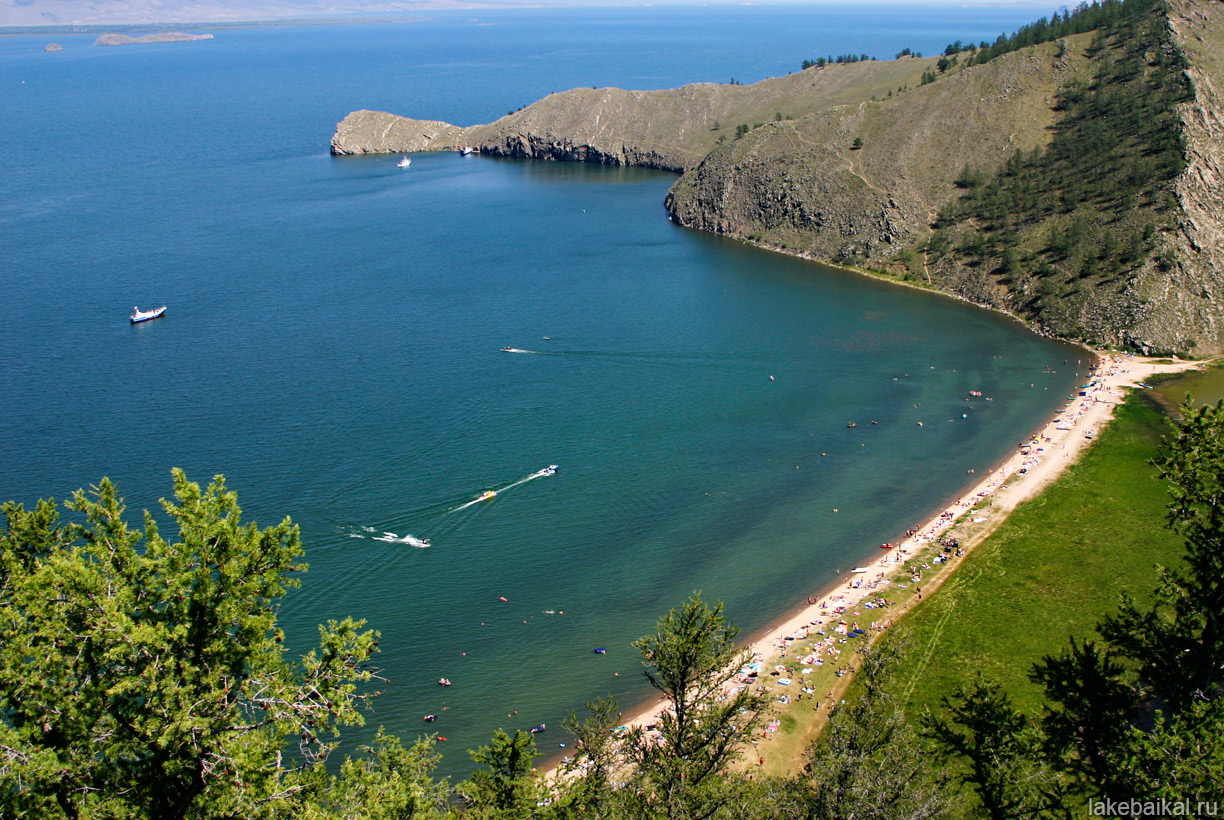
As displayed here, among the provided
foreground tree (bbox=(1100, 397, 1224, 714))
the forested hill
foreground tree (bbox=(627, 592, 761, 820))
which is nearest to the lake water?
the forested hill

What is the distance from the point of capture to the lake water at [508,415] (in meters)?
58.3

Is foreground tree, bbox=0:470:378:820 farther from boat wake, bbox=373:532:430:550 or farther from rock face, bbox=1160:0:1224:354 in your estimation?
rock face, bbox=1160:0:1224:354

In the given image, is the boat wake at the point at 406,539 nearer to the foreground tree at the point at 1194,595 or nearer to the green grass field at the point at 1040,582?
the green grass field at the point at 1040,582

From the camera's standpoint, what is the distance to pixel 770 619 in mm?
58406

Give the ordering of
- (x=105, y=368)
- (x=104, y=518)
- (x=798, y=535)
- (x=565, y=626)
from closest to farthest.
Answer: (x=104, y=518) < (x=565, y=626) < (x=798, y=535) < (x=105, y=368)

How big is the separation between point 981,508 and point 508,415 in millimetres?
45937

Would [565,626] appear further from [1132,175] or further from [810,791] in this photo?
[1132,175]

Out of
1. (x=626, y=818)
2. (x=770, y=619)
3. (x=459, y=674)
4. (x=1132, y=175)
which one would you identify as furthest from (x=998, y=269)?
(x=626, y=818)

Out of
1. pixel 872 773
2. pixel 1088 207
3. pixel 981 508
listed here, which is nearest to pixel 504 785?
pixel 872 773

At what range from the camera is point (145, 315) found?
105000mm

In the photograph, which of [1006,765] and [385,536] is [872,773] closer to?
[1006,765]

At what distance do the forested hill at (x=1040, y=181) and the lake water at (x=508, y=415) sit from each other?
10541 millimetres

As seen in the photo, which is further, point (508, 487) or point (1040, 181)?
point (1040, 181)

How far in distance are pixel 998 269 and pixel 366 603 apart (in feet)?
346
